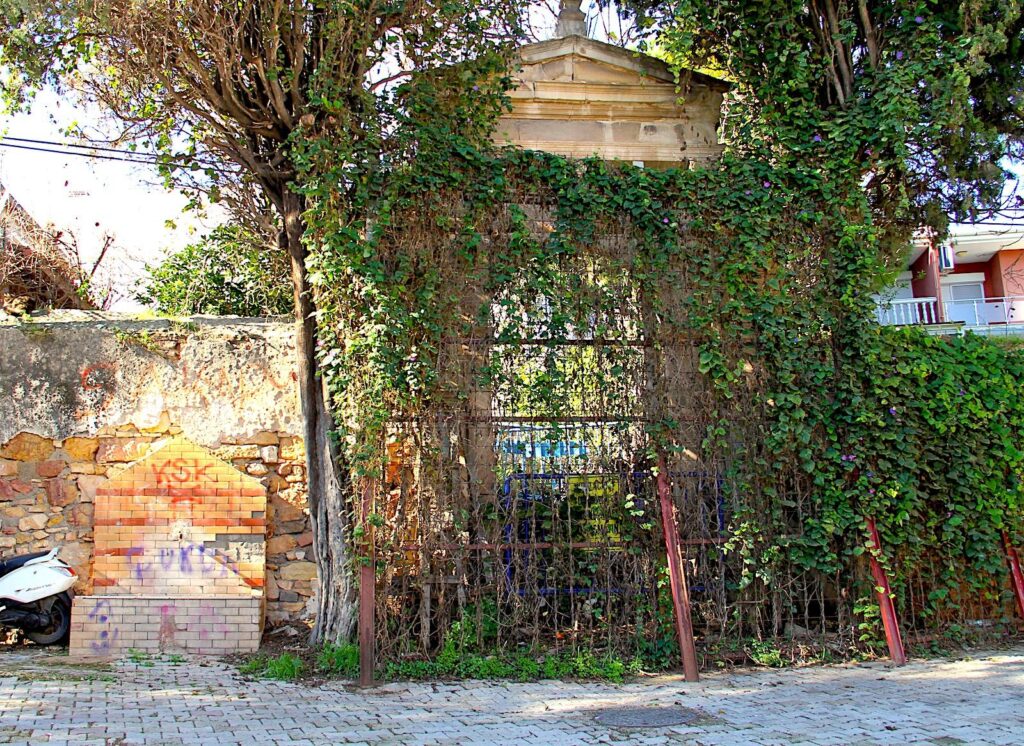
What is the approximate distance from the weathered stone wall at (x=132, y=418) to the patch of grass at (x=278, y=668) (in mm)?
866

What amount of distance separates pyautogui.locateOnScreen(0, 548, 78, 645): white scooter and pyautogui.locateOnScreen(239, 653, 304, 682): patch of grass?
173 cm

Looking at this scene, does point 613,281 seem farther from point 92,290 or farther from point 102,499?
point 92,290

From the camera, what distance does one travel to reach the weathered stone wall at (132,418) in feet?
23.6

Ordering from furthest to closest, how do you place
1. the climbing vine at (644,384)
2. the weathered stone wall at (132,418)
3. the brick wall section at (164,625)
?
the weathered stone wall at (132,418) < the brick wall section at (164,625) < the climbing vine at (644,384)

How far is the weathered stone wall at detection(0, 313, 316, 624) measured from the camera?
7207 mm

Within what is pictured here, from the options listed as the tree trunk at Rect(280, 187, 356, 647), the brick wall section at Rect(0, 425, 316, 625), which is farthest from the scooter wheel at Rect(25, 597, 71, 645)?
the tree trunk at Rect(280, 187, 356, 647)

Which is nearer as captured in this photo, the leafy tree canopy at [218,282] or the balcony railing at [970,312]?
the leafy tree canopy at [218,282]

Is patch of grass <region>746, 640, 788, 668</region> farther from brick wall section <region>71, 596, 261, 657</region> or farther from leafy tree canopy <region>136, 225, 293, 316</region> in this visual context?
leafy tree canopy <region>136, 225, 293, 316</region>

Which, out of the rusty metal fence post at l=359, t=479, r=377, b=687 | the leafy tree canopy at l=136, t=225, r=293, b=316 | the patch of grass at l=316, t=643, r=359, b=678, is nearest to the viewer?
the rusty metal fence post at l=359, t=479, r=377, b=687

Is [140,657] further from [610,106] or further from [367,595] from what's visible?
[610,106]

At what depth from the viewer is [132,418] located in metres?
7.29

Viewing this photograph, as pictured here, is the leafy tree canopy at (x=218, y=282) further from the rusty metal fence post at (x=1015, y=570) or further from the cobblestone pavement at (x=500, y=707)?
the rusty metal fence post at (x=1015, y=570)

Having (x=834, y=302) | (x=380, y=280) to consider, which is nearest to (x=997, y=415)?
(x=834, y=302)

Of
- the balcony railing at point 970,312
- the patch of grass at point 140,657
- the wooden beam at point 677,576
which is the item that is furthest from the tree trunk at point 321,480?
the balcony railing at point 970,312
